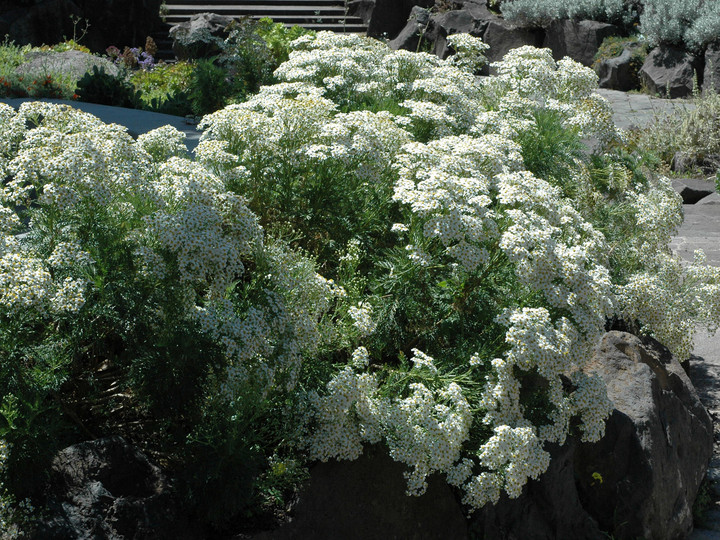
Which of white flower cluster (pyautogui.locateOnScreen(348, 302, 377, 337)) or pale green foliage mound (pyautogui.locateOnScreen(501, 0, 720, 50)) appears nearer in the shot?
white flower cluster (pyautogui.locateOnScreen(348, 302, 377, 337))

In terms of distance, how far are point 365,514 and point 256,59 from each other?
8.25 metres

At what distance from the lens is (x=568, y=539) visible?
14.8 feet

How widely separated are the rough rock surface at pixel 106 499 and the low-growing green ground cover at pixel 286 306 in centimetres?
11

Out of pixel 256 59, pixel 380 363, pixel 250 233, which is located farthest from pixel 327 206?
pixel 256 59

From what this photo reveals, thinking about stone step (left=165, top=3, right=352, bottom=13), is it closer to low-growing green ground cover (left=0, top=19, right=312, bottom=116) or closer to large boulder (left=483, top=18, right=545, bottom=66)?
large boulder (left=483, top=18, right=545, bottom=66)

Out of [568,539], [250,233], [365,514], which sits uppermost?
[250,233]

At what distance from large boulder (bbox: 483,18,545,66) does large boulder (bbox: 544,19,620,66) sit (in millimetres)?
844

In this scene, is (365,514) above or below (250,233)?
below

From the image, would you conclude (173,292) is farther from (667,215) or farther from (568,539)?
(667,215)

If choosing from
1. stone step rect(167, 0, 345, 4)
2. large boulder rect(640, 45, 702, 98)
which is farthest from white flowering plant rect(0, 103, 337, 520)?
stone step rect(167, 0, 345, 4)

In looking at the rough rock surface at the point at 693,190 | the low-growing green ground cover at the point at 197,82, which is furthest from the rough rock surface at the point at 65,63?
the rough rock surface at the point at 693,190

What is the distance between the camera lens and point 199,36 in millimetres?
16062

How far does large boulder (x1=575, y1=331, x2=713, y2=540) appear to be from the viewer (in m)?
4.78

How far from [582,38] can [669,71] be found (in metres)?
2.72
